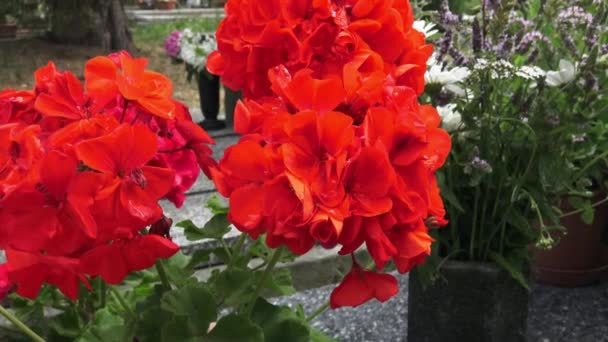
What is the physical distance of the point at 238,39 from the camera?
90 centimetres

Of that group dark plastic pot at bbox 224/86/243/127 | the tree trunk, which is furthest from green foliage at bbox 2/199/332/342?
the tree trunk

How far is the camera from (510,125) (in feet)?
5.35

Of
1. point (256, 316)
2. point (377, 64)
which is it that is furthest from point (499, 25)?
point (256, 316)

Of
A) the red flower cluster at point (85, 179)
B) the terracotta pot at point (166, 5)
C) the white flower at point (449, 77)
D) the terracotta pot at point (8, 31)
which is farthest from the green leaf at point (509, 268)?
the terracotta pot at point (166, 5)

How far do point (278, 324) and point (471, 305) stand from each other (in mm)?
849

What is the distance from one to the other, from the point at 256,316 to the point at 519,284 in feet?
2.96

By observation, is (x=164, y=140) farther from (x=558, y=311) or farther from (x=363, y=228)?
(x=558, y=311)

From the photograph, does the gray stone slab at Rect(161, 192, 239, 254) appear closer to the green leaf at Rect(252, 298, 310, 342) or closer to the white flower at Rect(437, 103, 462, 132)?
the white flower at Rect(437, 103, 462, 132)

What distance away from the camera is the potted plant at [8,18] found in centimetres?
816

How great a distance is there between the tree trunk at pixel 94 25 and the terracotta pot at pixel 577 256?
6.46 metres

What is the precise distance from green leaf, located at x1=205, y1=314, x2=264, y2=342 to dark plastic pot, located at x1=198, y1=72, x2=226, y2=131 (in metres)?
3.66

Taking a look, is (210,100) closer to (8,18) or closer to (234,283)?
(234,283)

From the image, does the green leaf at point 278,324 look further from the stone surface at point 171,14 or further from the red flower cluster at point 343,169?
the stone surface at point 171,14

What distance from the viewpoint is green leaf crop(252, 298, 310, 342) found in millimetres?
886
